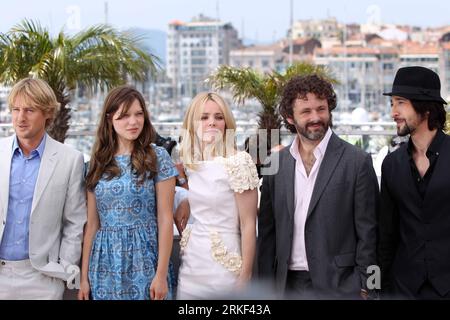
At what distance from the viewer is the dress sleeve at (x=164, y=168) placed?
3314mm

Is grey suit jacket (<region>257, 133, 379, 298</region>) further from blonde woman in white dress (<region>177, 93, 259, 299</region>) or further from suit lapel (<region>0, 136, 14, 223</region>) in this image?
suit lapel (<region>0, 136, 14, 223</region>)

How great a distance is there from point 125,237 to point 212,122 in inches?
25.9

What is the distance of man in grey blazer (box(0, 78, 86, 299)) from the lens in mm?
3309

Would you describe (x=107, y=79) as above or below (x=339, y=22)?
below

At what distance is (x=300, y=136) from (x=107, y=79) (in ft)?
20.8

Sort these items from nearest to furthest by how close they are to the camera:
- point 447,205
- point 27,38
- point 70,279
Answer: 1. point 447,205
2. point 70,279
3. point 27,38

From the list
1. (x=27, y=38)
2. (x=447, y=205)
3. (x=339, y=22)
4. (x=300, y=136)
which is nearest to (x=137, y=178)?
(x=300, y=136)

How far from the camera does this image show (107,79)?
9.31 meters

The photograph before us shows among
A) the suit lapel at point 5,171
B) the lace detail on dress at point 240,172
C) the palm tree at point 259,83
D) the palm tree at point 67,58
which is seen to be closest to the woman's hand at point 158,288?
the lace detail on dress at point 240,172

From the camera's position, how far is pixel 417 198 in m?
3.20

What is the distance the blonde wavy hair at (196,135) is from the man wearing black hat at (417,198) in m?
0.73

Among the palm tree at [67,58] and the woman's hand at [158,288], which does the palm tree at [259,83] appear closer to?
the palm tree at [67,58]
